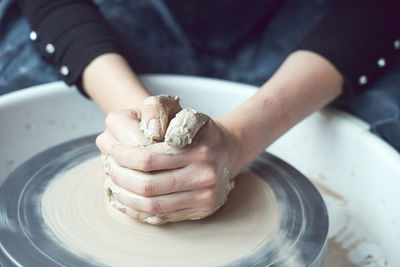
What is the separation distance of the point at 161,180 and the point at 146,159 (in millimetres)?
57

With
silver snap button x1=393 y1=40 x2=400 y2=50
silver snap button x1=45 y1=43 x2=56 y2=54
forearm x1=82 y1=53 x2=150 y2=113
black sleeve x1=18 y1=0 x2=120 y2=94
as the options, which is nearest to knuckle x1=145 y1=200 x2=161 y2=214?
forearm x1=82 y1=53 x2=150 y2=113

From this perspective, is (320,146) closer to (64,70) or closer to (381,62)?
(381,62)

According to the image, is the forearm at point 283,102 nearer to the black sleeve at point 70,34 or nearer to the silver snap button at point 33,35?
the black sleeve at point 70,34

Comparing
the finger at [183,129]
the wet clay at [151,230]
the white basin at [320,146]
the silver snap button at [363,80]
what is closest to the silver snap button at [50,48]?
the white basin at [320,146]

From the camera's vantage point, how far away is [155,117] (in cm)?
105

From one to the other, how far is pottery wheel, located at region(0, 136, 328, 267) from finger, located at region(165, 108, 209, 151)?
22 cm

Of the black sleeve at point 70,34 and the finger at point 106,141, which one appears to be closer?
the finger at point 106,141

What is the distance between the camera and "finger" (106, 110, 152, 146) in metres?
1.07

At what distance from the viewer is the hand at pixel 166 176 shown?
1031mm

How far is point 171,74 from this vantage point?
193 centimetres

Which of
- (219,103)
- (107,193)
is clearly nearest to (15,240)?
(107,193)

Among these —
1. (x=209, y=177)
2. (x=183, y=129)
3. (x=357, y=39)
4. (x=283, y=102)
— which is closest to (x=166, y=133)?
(x=183, y=129)

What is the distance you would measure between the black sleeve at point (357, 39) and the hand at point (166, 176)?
0.60 metres

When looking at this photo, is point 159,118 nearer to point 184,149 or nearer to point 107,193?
point 184,149
